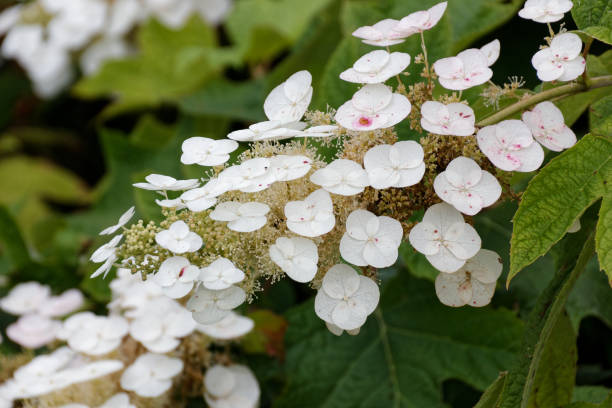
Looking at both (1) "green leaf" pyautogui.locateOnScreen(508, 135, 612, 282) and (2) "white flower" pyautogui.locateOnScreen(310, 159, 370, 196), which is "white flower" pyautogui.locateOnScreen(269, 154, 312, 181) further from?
(1) "green leaf" pyautogui.locateOnScreen(508, 135, 612, 282)

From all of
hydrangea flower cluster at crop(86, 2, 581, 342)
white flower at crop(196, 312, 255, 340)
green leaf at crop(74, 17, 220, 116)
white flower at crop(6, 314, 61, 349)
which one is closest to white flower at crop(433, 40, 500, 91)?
hydrangea flower cluster at crop(86, 2, 581, 342)

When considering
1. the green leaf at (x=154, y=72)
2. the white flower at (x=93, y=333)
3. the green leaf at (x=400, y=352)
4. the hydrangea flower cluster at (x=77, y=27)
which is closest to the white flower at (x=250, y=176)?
the white flower at (x=93, y=333)

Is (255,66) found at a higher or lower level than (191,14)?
lower

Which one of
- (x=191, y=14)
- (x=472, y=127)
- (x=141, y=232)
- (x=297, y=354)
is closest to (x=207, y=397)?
(x=297, y=354)

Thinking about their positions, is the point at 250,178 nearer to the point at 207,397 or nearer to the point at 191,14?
the point at 207,397

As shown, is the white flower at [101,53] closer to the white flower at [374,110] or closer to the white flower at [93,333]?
the white flower at [93,333]

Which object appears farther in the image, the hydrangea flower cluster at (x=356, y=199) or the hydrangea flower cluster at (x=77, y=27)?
the hydrangea flower cluster at (x=77, y=27)
